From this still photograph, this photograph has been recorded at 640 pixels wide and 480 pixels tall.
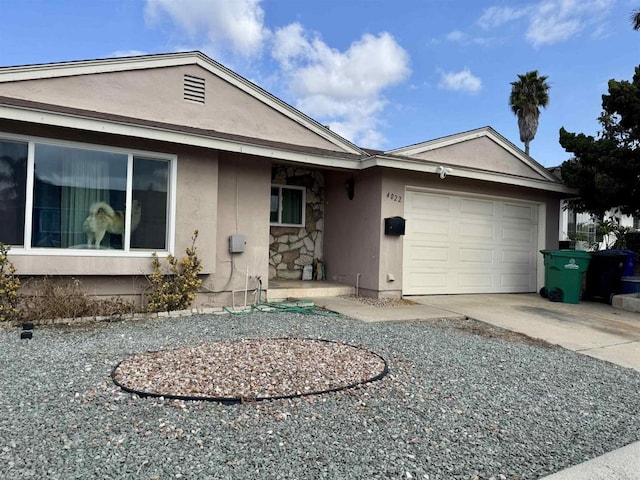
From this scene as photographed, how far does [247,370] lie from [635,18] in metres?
15.3

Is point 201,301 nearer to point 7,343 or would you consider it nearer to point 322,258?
point 7,343

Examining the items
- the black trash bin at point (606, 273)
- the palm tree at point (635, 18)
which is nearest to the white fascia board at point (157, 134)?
the black trash bin at point (606, 273)

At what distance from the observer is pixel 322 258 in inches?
397

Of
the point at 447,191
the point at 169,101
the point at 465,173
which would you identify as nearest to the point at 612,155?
the point at 465,173

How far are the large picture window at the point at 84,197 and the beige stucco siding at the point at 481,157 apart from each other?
525 centimetres

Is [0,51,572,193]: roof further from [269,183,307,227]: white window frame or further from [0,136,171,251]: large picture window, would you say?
[269,183,307,227]: white window frame

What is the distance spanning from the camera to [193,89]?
7.34 metres

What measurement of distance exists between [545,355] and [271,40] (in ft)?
42.4

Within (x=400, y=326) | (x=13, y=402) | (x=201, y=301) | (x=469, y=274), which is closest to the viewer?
(x=13, y=402)

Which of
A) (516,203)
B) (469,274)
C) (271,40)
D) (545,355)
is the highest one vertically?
(271,40)

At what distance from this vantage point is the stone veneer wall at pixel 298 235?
9.58 metres

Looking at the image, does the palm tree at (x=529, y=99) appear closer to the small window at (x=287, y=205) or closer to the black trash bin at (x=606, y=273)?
the black trash bin at (x=606, y=273)

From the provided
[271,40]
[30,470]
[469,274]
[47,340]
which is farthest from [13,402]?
[271,40]

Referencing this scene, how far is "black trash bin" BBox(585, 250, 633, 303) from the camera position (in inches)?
356
